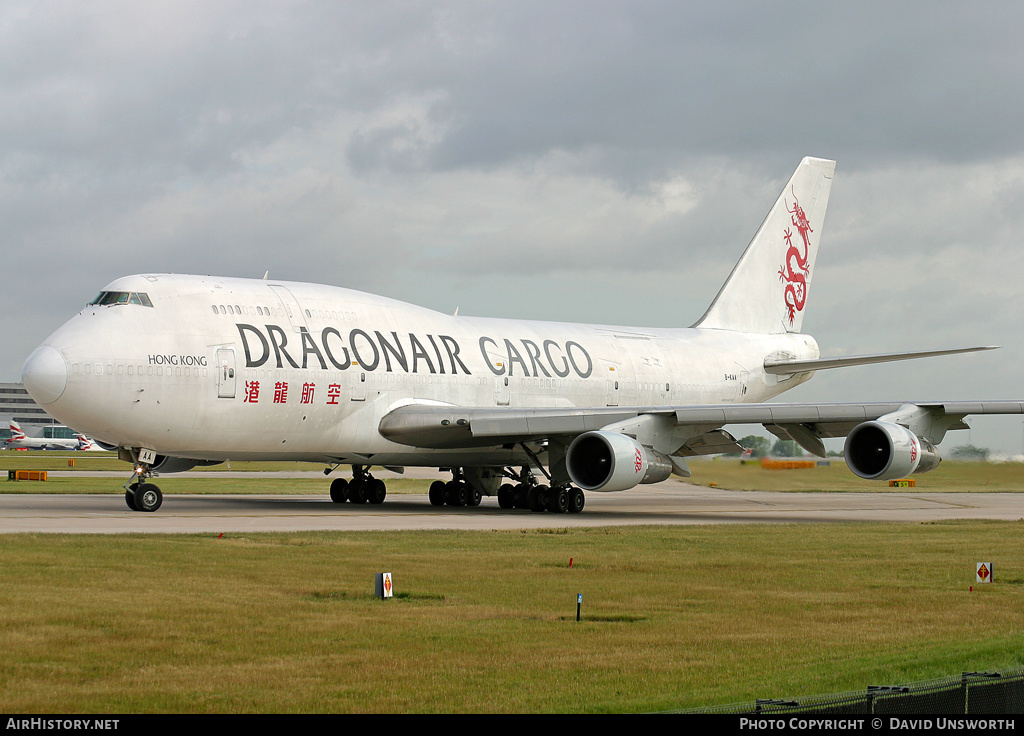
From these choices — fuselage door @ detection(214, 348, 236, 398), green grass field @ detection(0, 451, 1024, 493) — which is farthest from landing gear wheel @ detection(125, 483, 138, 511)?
green grass field @ detection(0, 451, 1024, 493)

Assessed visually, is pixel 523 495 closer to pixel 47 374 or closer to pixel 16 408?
pixel 47 374

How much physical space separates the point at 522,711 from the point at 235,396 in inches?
682

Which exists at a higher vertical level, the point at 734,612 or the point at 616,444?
the point at 616,444

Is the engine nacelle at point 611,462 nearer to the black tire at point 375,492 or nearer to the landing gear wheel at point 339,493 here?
the black tire at point 375,492

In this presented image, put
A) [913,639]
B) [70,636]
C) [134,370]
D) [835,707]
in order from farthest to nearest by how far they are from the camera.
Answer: [134,370], [913,639], [70,636], [835,707]

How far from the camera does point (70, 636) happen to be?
887 centimetres

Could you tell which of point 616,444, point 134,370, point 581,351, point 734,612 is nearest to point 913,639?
point 734,612

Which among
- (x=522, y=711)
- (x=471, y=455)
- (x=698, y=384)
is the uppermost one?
(x=698, y=384)

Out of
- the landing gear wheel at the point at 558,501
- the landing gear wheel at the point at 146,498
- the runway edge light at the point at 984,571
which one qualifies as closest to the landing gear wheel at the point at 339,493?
the landing gear wheel at the point at 558,501

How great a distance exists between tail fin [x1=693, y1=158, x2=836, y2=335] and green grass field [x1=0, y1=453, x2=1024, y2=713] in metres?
21.4

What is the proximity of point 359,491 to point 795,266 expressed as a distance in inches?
718

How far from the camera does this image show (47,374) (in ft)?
68.9

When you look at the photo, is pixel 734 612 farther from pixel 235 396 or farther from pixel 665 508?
pixel 665 508

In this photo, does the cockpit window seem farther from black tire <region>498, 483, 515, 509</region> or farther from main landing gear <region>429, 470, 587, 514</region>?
black tire <region>498, 483, 515, 509</region>
